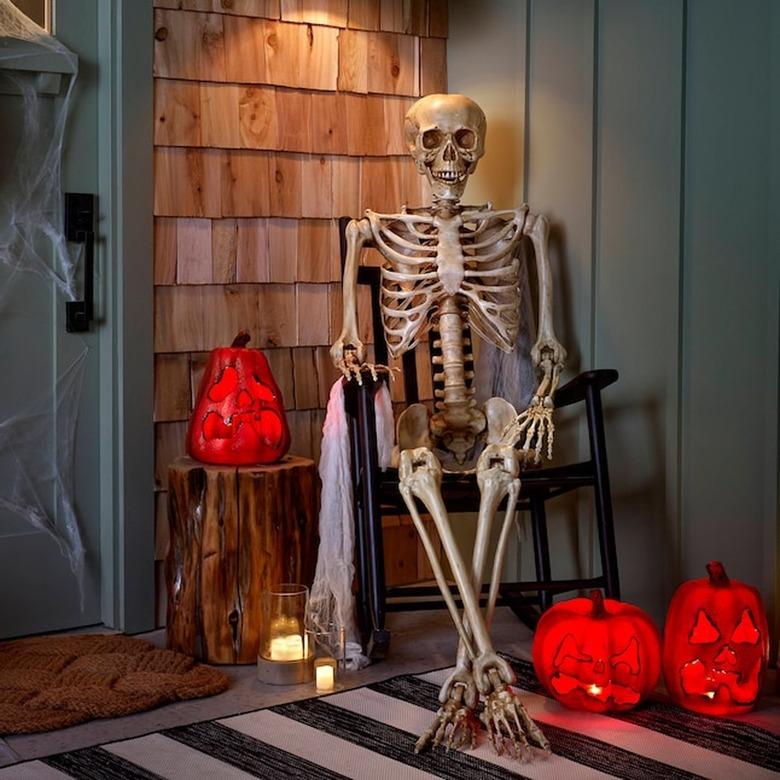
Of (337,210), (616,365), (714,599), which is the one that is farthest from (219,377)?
(714,599)

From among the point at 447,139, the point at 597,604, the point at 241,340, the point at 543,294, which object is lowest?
the point at 597,604

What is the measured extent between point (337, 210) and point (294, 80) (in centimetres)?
41

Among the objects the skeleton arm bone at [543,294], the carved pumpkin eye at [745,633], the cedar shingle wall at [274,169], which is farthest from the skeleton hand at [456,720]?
the cedar shingle wall at [274,169]

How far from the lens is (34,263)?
3.45m

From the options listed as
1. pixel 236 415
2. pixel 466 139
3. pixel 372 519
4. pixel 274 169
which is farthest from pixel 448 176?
pixel 372 519

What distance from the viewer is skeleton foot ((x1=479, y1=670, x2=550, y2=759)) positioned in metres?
2.57

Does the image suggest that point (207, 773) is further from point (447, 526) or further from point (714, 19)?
point (714, 19)

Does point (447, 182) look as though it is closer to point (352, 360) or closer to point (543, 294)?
point (543, 294)

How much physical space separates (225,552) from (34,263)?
986 mm

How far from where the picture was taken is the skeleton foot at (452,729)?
2.61 metres

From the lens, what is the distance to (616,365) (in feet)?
11.4

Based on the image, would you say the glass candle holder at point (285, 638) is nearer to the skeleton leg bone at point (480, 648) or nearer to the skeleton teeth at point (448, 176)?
Answer: the skeleton leg bone at point (480, 648)

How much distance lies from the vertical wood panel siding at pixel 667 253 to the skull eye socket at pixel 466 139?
329mm

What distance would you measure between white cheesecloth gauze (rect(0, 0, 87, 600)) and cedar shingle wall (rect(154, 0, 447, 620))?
26 centimetres
